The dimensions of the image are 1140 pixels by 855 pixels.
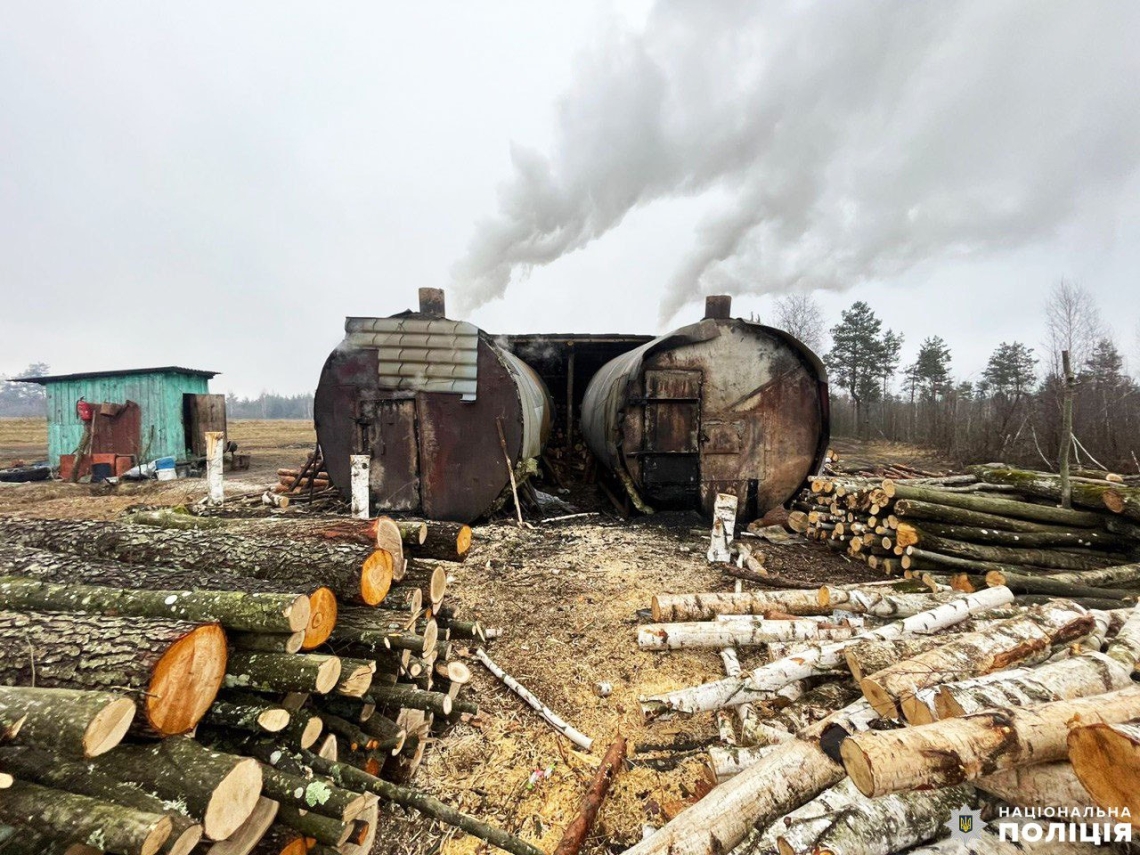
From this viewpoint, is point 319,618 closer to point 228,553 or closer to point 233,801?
point 233,801

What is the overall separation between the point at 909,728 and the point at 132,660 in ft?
9.02

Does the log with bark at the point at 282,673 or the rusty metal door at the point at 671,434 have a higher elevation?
the rusty metal door at the point at 671,434

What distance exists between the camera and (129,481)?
12.0 m

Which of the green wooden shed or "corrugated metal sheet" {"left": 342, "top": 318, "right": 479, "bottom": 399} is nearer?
"corrugated metal sheet" {"left": 342, "top": 318, "right": 479, "bottom": 399}

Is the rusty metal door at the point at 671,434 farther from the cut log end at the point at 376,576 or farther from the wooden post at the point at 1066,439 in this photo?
the cut log end at the point at 376,576

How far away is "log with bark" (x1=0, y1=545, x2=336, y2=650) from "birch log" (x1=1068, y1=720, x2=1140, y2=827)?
286 cm

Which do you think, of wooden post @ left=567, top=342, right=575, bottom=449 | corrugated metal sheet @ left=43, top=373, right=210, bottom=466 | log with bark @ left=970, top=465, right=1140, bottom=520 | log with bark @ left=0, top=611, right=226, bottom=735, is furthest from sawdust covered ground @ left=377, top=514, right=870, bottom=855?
corrugated metal sheet @ left=43, top=373, right=210, bottom=466

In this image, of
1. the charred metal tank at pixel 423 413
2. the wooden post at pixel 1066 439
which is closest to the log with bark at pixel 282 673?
the charred metal tank at pixel 423 413

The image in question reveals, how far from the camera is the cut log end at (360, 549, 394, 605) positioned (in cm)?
268

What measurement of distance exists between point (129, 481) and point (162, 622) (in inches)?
544

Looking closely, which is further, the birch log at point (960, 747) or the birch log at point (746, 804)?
the birch log at point (746, 804)

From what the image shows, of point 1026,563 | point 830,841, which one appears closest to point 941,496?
point 1026,563

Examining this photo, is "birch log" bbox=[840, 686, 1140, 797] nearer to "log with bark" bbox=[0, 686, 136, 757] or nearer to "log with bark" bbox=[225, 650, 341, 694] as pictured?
"log with bark" bbox=[225, 650, 341, 694]

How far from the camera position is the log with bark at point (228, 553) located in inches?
105
